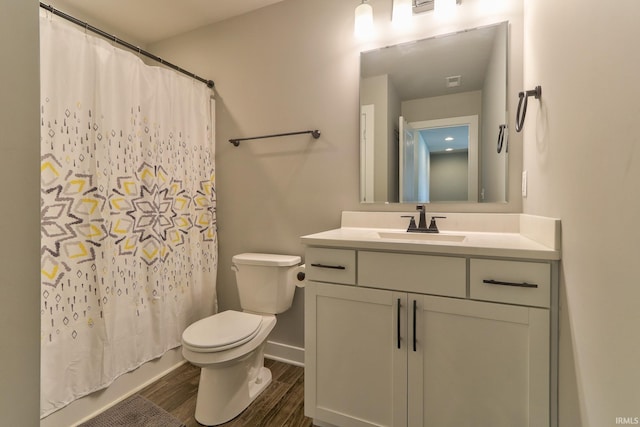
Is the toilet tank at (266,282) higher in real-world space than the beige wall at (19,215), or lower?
lower

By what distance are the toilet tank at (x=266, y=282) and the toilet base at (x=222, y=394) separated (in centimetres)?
38

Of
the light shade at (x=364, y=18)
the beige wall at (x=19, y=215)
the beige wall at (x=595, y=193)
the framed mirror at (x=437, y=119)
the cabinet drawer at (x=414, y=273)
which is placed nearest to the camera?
the beige wall at (x=19, y=215)

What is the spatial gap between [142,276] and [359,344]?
53.4 inches

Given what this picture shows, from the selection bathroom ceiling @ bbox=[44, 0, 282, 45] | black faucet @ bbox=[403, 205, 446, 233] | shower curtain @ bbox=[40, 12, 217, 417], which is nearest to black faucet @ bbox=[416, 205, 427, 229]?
black faucet @ bbox=[403, 205, 446, 233]

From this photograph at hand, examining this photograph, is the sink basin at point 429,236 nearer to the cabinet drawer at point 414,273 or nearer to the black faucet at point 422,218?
the black faucet at point 422,218

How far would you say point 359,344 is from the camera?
1.30 m

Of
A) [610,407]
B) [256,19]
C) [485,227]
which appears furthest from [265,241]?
[610,407]

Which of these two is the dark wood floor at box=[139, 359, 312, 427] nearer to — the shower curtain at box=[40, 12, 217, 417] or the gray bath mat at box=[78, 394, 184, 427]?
the gray bath mat at box=[78, 394, 184, 427]

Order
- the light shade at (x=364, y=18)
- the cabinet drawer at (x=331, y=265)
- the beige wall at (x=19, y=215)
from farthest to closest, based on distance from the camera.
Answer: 1. the light shade at (x=364, y=18)
2. the cabinet drawer at (x=331, y=265)
3. the beige wall at (x=19, y=215)

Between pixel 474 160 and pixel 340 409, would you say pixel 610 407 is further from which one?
pixel 474 160

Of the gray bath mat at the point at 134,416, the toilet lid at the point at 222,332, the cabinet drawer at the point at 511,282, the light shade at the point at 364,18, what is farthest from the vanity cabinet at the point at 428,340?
the light shade at the point at 364,18

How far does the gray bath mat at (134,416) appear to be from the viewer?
1.47 m

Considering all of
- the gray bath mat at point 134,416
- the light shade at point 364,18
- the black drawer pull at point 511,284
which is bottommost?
the gray bath mat at point 134,416

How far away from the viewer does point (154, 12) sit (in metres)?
2.13
